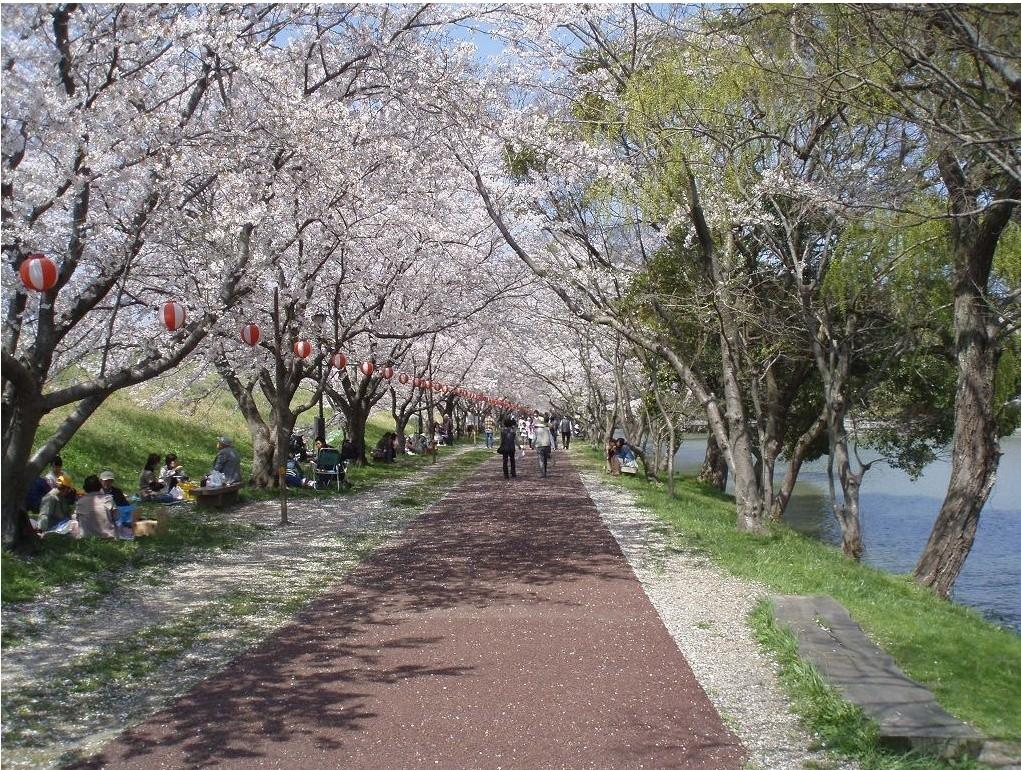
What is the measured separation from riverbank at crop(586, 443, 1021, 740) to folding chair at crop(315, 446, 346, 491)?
782cm

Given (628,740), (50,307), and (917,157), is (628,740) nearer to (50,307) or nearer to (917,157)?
(50,307)

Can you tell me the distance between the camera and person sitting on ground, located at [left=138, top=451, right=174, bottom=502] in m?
15.5

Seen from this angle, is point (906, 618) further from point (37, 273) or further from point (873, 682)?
point (37, 273)

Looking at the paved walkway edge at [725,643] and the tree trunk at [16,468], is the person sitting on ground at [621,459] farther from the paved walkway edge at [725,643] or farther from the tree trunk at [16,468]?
the tree trunk at [16,468]

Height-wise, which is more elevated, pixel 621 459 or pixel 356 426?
pixel 356 426

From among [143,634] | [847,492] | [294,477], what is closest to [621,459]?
[294,477]

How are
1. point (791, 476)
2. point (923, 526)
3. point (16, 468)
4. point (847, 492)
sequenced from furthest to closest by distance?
point (923, 526), point (791, 476), point (847, 492), point (16, 468)

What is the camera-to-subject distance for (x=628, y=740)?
4852mm

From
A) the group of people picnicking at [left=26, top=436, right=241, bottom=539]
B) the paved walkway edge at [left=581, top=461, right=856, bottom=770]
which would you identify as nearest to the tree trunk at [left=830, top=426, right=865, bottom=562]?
the paved walkway edge at [left=581, top=461, right=856, bottom=770]

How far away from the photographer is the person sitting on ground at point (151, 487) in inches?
611

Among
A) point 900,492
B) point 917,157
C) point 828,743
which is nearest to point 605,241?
point 917,157

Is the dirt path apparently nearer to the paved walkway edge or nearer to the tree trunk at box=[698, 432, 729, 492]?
the paved walkway edge

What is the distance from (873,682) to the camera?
561cm

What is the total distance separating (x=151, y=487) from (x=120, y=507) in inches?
183
